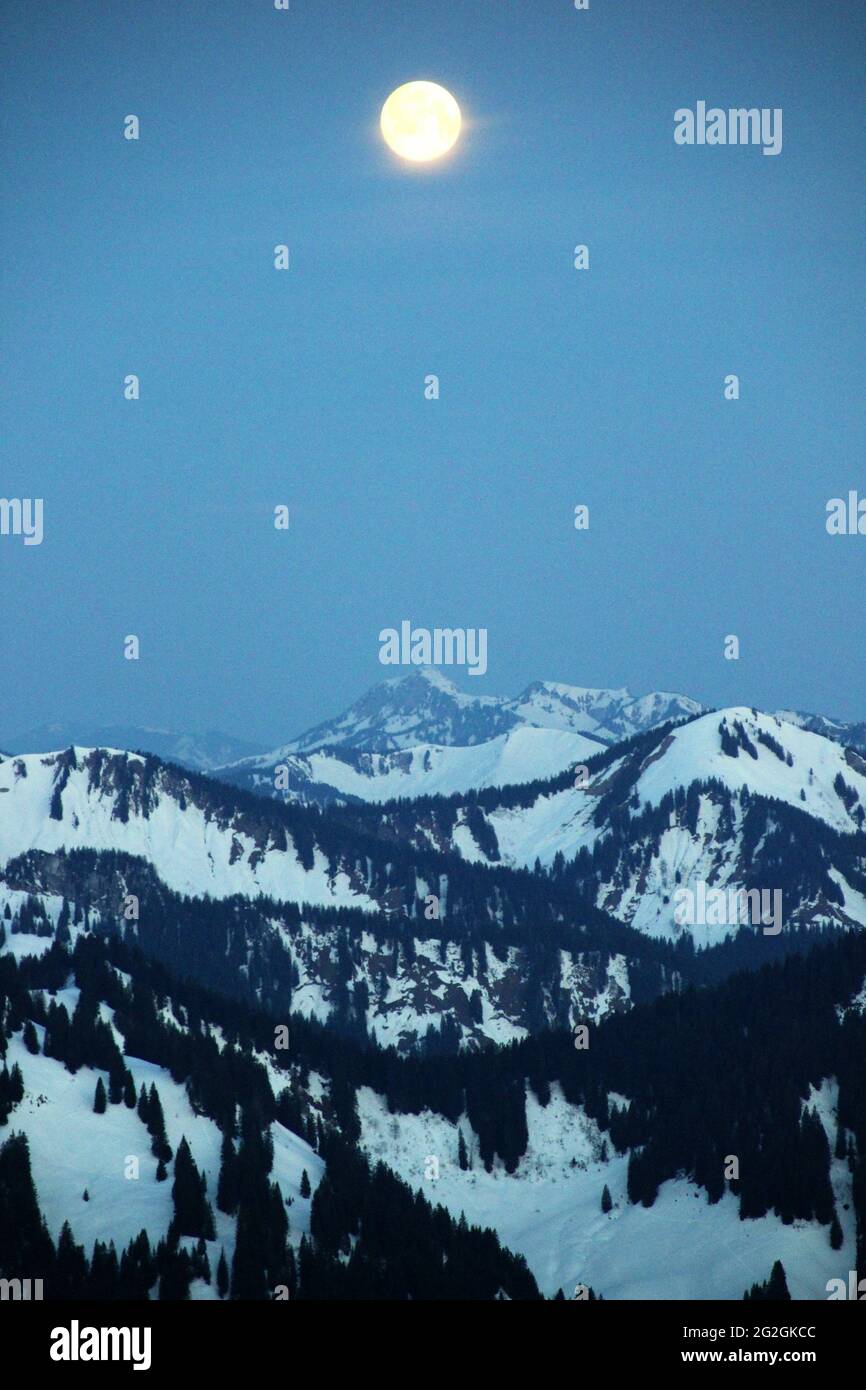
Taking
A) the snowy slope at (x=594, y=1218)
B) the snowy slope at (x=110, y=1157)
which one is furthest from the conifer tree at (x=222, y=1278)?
the snowy slope at (x=594, y=1218)

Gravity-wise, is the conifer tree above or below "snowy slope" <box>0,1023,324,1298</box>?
below

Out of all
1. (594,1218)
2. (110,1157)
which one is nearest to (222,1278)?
(110,1157)

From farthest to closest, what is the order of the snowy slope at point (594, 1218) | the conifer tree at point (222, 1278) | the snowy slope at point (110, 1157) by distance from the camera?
the snowy slope at point (594, 1218), the snowy slope at point (110, 1157), the conifer tree at point (222, 1278)

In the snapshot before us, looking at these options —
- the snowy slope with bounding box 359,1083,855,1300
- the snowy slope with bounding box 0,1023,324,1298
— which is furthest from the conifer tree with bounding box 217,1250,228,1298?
the snowy slope with bounding box 359,1083,855,1300

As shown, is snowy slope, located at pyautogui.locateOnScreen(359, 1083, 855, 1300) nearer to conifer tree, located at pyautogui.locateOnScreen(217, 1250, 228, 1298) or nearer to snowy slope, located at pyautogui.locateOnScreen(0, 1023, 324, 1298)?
snowy slope, located at pyautogui.locateOnScreen(0, 1023, 324, 1298)

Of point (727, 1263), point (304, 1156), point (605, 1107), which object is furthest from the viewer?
point (605, 1107)

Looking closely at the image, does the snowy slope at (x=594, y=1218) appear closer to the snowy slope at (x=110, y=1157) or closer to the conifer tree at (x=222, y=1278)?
the snowy slope at (x=110, y=1157)

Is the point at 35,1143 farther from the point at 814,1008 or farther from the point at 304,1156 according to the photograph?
the point at 814,1008

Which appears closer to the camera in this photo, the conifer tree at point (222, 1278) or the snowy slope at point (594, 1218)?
the conifer tree at point (222, 1278)

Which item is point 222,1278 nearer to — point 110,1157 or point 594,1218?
point 110,1157
